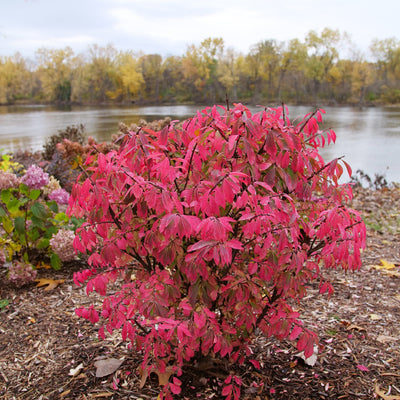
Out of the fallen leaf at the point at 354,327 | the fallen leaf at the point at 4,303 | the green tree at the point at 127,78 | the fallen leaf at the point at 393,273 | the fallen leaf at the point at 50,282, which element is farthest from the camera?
the green tree at the point at 127,78

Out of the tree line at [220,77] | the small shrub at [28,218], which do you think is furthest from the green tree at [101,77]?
the small shrub at [28,218]

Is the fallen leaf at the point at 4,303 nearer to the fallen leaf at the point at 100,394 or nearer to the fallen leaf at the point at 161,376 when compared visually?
the fallen leaf at the point at 100,394

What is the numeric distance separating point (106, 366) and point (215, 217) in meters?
1.30

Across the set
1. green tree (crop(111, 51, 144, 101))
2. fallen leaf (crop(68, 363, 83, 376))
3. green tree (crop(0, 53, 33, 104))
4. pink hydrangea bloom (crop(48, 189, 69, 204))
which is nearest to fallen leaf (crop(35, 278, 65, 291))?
pink hydrangea bloom (crop(48, 189, 69, 204))

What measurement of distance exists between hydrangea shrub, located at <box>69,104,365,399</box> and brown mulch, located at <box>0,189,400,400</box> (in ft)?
0.97

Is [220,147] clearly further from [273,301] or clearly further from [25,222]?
[25,222]

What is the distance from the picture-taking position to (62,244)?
3.16 meters

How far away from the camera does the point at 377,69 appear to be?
54.8 metres

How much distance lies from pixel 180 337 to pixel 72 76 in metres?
58.9

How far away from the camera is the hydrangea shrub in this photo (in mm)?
1351

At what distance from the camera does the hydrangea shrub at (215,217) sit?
135 cm

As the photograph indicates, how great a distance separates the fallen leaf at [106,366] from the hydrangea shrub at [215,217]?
380 mm

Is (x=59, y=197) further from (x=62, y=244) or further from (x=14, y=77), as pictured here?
(x=14, y=77)

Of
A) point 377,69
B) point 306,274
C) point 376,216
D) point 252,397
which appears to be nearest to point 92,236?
point 306,274
